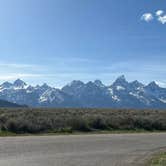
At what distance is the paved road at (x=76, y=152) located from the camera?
14203mm

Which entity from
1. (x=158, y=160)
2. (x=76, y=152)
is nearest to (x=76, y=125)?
(x=76, y=152)

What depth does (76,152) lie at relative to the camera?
16.8 meters

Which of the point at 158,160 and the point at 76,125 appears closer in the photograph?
the point at 158,160

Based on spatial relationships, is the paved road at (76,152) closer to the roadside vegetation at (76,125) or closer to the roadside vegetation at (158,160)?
the roadside vegetation at (158,160)

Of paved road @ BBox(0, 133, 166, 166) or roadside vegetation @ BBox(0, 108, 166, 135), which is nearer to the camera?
paved road @ BBox(0, 133, 166, 166)

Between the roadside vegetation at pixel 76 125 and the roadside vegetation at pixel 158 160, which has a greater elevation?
the roadside vegetation at pixel 76 125

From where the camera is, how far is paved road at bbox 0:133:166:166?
46.6 ft

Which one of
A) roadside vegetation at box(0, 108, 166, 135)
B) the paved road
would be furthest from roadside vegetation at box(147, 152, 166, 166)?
roadside vegetation at box(0, 108, 166, 135)

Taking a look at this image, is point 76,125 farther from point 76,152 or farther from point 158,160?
point 158,160

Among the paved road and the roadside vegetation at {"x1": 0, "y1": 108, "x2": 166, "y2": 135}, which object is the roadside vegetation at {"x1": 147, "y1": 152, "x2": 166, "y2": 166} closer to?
the paved road

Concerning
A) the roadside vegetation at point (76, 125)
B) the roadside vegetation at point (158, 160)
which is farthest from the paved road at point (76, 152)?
the roadside vegetation at point (76, 125)

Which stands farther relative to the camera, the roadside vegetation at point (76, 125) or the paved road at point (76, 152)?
the roadside vegetation at point (76, 125)

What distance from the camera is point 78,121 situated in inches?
1185

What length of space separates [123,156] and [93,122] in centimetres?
1541
